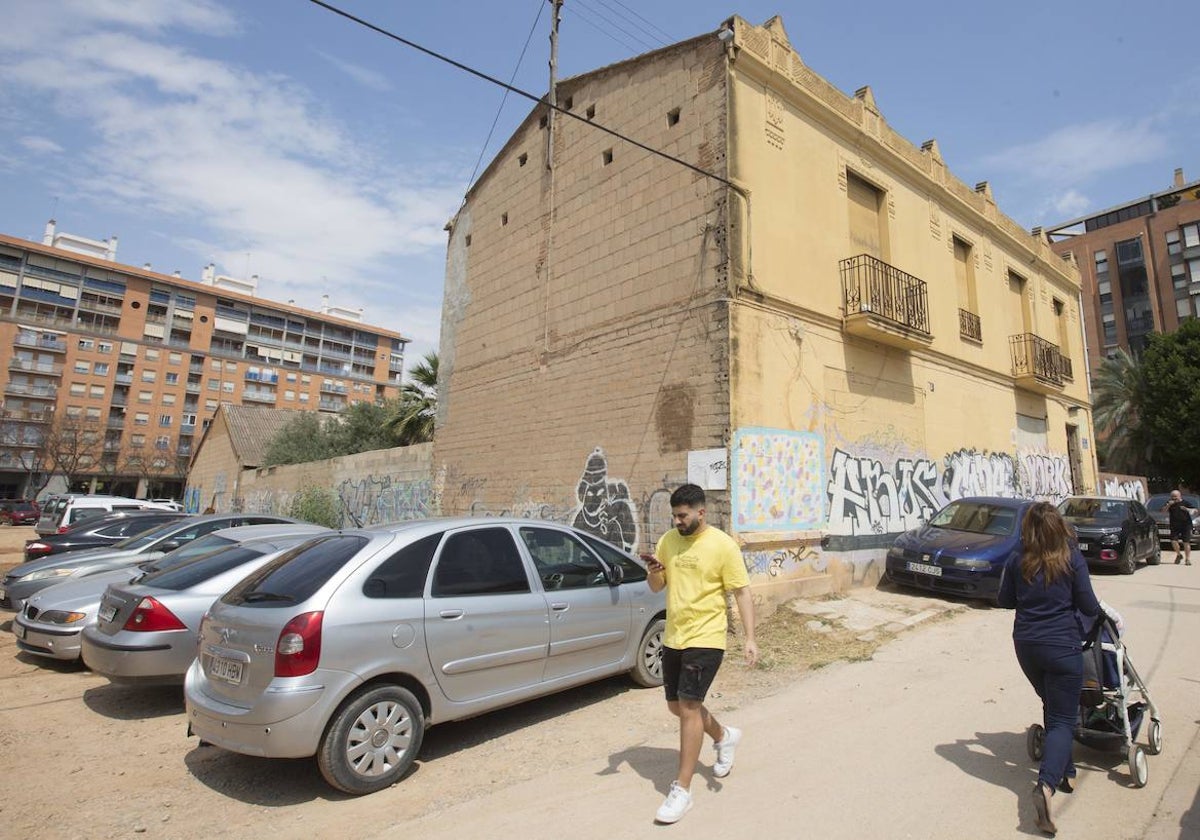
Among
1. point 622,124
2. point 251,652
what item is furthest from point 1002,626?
point 622,124

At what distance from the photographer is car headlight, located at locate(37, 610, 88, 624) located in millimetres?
6012

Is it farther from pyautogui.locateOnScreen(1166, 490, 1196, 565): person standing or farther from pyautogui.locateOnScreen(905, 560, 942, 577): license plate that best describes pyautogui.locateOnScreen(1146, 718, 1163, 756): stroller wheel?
pyautogui.locateOnScreen(1166, 490, 1196, 565): person standing

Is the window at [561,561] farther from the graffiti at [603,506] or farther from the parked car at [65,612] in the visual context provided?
the graffiti at [603,506]

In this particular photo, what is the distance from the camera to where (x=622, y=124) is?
37.0 feet

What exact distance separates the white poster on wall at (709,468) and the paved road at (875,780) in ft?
10.4

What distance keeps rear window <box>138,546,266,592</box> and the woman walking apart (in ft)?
19.8

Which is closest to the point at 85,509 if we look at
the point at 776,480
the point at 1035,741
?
the point at 776,480

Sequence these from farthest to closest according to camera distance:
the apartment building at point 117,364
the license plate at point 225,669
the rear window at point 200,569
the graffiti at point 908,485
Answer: the apartment building at point 117,364 < the graffiti at point 908,485 < the rear window at point 200,569 < the license plate at point 225,669

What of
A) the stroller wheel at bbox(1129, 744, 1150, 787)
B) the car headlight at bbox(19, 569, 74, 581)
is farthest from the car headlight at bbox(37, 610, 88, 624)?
the stroller wheel at bbox(1129, 744, 1150, 787)

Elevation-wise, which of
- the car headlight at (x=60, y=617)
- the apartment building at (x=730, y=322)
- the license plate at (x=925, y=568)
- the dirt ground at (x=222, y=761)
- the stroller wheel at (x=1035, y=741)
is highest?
the apartment building at (x=730, y=322)

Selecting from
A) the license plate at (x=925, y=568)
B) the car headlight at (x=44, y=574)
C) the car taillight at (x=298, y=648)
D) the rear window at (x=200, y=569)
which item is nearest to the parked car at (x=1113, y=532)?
the license plate at (x=925, y=568)

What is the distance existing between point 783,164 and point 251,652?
9779 mm

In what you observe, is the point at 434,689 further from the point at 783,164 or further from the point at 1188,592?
the point at 1188,592

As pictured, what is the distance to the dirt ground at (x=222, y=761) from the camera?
11.5ft
